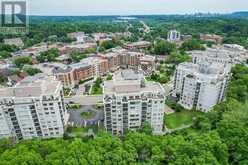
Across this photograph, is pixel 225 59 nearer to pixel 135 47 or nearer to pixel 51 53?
pixel 135 47

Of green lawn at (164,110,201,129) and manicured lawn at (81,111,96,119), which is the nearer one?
green lawn at (164,110,201,129)

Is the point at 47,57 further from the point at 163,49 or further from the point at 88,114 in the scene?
the point at 163,49

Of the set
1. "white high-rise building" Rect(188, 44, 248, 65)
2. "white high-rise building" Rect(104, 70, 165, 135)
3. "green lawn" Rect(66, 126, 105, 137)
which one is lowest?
"green lawn" Rect(66, 126, 105, 137)

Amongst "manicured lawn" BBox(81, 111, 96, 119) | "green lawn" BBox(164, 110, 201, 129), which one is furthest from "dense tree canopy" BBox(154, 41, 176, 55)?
"manicured lawn" BBox(81, 111, 96, 119)

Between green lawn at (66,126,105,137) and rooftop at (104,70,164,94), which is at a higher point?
rooftop at (104,70,164,94)

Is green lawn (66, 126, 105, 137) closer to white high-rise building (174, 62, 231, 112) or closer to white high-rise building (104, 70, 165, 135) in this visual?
white high-rise building (104, 70, 165, 135)

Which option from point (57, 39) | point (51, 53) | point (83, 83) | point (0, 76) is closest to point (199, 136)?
point (83, 83)

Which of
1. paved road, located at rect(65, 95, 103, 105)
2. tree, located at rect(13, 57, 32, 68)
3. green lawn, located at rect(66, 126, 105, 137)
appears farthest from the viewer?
tree, located at rect(13, 57, 32, 68)
